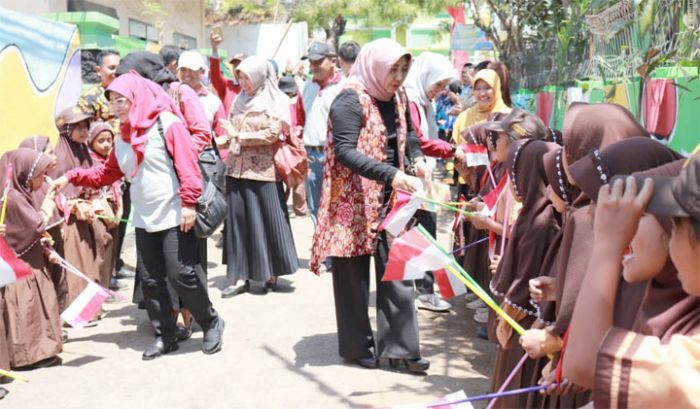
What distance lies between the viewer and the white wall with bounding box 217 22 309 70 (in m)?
34.4

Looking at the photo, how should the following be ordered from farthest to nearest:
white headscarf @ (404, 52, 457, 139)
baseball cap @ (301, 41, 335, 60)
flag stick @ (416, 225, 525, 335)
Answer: baseball cap @ (301, 41, 335, 60)
white headscarf @ (404, 52, 457, 139)
flag stick @ (416, 225, 525, 335)

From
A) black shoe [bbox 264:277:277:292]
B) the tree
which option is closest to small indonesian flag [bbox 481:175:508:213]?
black shoe [bbox 264:277:277:292]

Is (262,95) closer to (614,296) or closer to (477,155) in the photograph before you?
(477,155)

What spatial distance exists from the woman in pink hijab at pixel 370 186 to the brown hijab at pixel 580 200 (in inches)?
77.3

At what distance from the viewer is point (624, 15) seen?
441 centimetres

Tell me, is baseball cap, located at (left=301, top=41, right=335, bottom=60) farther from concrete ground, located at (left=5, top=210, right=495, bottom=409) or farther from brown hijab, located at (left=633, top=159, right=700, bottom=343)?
brown hijab, located at (left=633, top=159, right=700, bottom=343)

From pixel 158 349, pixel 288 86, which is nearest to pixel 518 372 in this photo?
pixel 158 349

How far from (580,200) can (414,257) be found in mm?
1029

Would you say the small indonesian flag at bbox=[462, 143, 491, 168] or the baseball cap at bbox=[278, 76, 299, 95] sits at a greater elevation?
the baseball cap at bbox=[278, 76, 299, 95]

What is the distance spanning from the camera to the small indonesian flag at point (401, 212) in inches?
173

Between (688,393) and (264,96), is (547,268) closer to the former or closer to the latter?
(688,393)

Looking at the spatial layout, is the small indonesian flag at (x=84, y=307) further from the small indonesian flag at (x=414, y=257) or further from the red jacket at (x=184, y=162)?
the small indonesian flag at (x=414, y=257)

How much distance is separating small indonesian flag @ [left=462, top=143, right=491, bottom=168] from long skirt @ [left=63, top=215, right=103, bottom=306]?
10.0 ft

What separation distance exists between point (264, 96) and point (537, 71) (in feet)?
10.1
